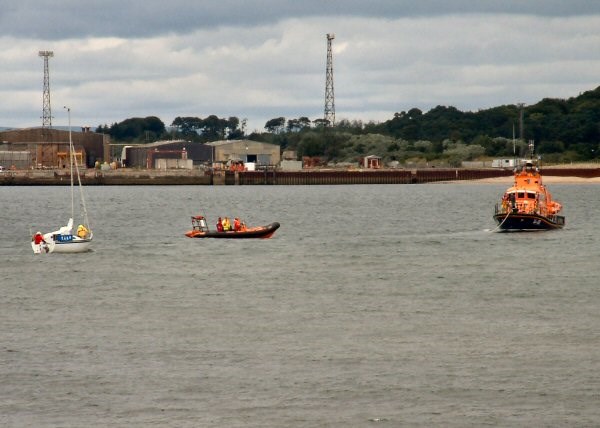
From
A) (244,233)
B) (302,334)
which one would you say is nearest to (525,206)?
(244,233)

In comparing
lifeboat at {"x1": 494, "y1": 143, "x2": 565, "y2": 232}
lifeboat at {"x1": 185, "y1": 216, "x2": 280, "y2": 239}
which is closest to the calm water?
lifeboat at {"x1": 185, "y1": 216, "x2": 280, "y2": 239}

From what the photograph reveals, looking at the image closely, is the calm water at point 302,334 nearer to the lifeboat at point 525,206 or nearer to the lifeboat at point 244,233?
the lifeboat at point 244,233

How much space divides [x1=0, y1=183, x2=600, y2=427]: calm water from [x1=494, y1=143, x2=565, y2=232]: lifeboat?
4.27 metres

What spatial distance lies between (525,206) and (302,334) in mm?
53152

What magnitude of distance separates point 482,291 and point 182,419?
1242 inches

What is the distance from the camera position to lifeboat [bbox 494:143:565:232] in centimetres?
9925

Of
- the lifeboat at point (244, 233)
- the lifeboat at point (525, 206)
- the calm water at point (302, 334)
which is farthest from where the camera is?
the lifeboat at point (525, 206)

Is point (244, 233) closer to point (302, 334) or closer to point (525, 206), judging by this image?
point (525, 206)

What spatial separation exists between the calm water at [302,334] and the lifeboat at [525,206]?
14.0 ft

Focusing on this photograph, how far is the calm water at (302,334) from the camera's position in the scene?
38.2 m

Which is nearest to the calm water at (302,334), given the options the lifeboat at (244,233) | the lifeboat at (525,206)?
the lifeboat at (244,233)

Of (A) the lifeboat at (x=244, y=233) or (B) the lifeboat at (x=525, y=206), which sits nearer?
(A) the lifeboat at (x=244, y=233)

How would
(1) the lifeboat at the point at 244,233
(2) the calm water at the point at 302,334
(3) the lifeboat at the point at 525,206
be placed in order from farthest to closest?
(3) the lifeboat at the point at 525,206, (1) the lifeboat at the point at 244,233, (2) the calm water at the point at 302,334

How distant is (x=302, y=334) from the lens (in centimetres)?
5069
